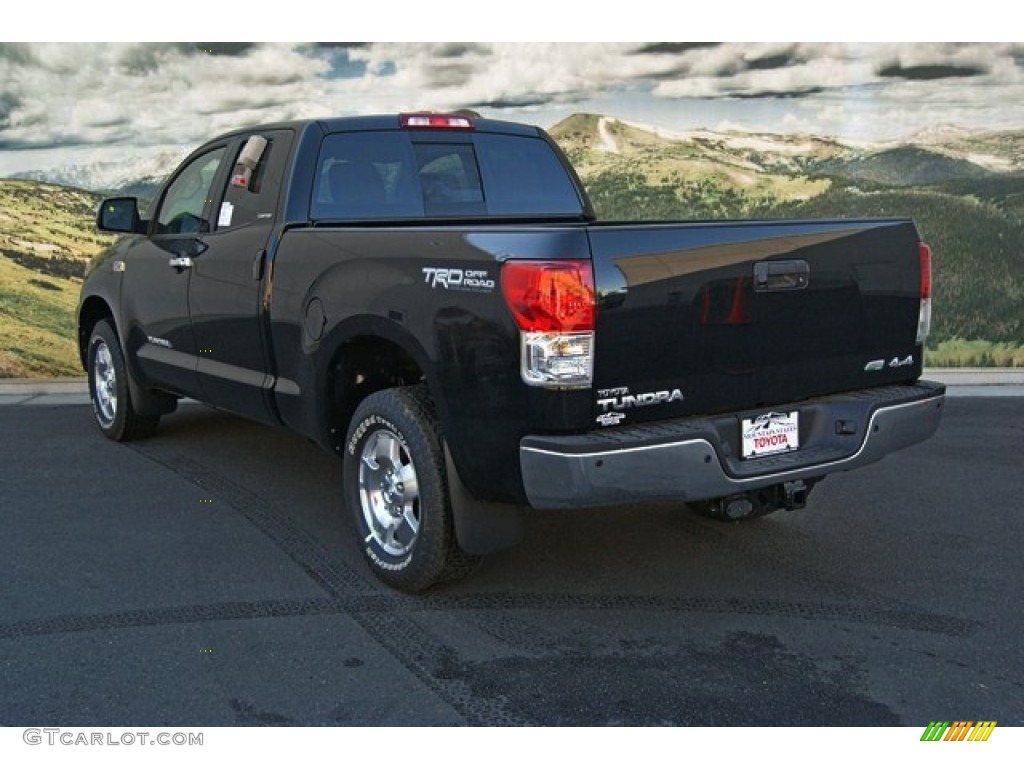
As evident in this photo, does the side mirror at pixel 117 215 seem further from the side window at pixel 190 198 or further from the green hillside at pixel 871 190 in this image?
the green hillside at pixel 871 190

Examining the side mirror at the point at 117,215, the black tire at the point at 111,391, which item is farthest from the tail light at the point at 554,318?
the black tire at the point at 111,391

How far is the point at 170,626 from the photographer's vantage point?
3.88 metres

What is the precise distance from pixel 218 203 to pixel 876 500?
3733 mm

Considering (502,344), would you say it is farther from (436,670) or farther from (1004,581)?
(1004,581)

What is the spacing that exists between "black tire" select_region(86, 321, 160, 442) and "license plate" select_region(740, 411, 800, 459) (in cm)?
417

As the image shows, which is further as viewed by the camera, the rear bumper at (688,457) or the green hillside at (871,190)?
the green hillside at (871,190)

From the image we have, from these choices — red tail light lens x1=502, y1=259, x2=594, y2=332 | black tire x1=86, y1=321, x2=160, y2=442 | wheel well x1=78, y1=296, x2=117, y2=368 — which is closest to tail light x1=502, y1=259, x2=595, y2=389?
red tail light lens x1=502, y1=259, x2=594, y2=332

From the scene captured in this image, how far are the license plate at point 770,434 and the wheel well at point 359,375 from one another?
4.47 feet

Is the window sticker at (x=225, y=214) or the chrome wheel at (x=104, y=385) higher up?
the window sticker at (x=225, y=214)

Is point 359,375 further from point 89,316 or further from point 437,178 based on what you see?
point 89,316

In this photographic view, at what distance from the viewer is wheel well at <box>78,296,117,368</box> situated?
22.3 ft

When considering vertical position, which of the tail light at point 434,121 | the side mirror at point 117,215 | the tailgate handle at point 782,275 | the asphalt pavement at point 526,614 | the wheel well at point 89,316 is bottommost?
the asphalt pavement at point 526,614

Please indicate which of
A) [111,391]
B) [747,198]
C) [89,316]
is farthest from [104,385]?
[747,198]

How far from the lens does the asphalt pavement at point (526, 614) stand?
328 cm
